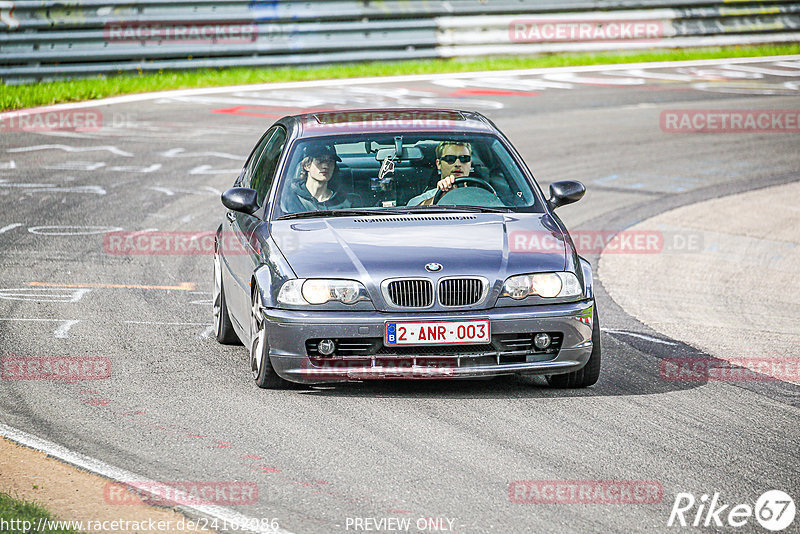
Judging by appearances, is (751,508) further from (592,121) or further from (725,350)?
(592,121)

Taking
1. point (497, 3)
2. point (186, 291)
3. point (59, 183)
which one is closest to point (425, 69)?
point (497, 3)

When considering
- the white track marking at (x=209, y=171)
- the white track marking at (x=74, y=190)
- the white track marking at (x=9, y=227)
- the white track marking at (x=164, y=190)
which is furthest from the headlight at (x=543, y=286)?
the white track marking at (x=209, y=171)

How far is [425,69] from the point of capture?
2561cm

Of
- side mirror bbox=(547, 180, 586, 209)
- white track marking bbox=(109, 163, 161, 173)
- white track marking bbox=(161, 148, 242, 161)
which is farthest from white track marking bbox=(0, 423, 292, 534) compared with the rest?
white track marking bbox=(161, 148, 242, 161)

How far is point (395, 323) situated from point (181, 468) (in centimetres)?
154

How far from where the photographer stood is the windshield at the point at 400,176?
7898mm

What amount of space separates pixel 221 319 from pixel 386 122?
175 cm

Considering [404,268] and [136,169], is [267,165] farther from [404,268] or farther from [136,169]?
[136,169]

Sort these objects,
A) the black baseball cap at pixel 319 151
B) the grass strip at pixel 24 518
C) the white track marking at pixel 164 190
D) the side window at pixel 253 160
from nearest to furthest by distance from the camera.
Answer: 1. the grass strip at pixel 24 518
2. the black baseball cap at pixel 319 151
3. the side window at pixel 253 160
4. the white track marking at pixel 164 190

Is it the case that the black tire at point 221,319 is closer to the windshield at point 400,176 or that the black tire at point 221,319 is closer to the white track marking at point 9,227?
the windshield at point 400,176

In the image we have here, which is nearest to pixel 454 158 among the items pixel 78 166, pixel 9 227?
pixel 9 227

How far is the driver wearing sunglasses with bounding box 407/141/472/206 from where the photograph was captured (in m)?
8.15

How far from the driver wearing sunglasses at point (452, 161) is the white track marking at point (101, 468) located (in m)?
3.11

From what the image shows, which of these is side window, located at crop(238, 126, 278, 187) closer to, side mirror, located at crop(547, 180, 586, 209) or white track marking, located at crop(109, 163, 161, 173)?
side mirror, located at crop(547, 180, 586, 209)
